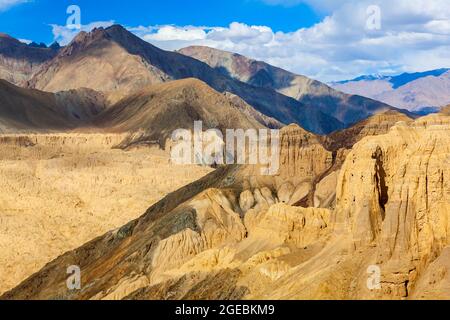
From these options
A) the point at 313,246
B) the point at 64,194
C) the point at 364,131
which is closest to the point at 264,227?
the point at 313,246

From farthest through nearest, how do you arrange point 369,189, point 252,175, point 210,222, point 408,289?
point 252,175
point 210,222
point 369,189
point 408,289

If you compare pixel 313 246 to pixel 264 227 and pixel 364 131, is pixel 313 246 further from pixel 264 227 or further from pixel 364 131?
pixel 364 131

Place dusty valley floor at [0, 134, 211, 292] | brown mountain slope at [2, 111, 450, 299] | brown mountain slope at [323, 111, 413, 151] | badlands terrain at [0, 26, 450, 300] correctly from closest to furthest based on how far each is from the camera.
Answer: brown mountain slope at [2, 111, 450, 299] < badlands terrain at [0, 26, 450, 300] < dusty valley floor at [0, 134, 211, 292] < brown mountain slope at [323, 111, 413, 151]

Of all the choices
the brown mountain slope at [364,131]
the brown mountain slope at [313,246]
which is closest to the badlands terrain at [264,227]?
the brown mountain slope at [313,246]

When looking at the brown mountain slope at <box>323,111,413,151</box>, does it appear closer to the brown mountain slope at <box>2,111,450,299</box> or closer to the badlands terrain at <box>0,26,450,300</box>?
the badlands terrain at <box>0,26,450,300</box>

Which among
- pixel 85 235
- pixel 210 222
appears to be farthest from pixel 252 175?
pixel 85 235

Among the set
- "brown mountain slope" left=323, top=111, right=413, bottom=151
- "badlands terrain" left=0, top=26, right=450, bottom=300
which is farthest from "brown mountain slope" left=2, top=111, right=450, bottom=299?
"brown mountain slope" left=323, top=111, right=413, bottom=151

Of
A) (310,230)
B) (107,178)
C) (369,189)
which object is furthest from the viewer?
(107,178)
